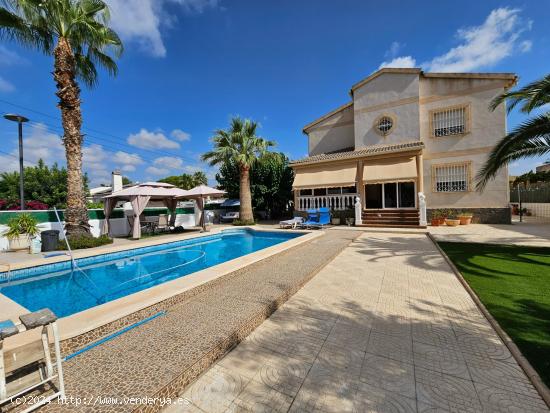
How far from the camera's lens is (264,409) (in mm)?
2803

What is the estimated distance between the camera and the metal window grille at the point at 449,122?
1920 cm

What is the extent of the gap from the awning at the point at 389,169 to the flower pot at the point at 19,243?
22281mm

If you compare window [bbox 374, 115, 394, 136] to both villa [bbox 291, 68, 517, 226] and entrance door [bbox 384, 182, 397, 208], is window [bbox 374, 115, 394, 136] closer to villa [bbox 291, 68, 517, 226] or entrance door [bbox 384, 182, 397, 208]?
villa [bbox 291, 68, 517, 226]

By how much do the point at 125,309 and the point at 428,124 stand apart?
965 inches

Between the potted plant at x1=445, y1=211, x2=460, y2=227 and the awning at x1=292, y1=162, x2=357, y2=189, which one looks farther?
the awning at x1=292, y1=162, x2=357, y2=189

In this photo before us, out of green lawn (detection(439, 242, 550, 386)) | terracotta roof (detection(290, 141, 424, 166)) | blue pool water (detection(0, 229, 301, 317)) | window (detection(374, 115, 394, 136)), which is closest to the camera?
green lawn (detection(439, 242, 550, 386))

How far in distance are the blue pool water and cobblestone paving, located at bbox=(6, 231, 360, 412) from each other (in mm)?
3850

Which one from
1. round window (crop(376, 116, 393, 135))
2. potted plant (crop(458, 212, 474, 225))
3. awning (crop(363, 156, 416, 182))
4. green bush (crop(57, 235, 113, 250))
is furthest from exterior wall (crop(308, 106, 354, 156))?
green bush (crop(57, 235, 113, 250))

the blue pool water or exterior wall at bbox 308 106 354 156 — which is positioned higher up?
exterior wall at bbox 308 106 354 156

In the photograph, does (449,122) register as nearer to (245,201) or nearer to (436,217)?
(436,217)

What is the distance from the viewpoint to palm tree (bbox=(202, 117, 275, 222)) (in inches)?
864

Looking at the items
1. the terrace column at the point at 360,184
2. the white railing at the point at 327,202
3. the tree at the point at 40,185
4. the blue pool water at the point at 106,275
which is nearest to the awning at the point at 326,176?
the terrace column at the point at 360,184

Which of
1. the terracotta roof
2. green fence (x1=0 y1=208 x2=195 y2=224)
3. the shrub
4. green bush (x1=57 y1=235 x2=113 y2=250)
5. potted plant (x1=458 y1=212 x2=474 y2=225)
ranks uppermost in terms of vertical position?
the terracotta roof

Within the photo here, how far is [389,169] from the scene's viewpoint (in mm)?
18766
